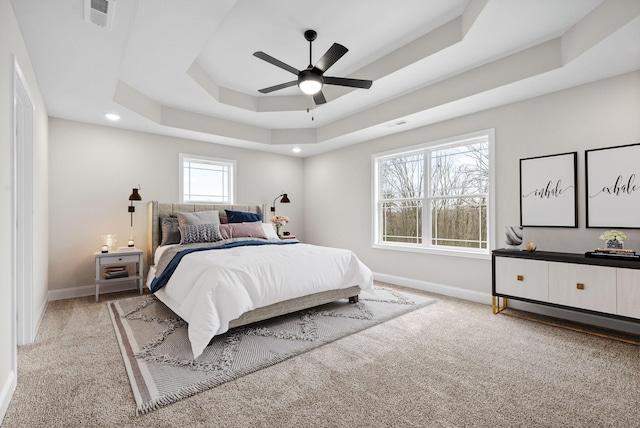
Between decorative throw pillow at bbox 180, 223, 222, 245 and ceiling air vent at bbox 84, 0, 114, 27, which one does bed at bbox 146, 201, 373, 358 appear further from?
ceiling air vent at bbox 84, 0, 114, 27

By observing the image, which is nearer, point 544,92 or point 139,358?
point 139,358

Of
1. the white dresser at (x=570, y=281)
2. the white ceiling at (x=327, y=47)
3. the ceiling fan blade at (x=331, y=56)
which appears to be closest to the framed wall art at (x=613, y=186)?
the white dresser at (x=570, y=281)

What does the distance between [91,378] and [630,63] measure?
194 inches

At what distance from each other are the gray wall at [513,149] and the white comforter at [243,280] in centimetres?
137

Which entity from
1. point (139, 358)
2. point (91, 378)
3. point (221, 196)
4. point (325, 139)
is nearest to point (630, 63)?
point (325, 139)

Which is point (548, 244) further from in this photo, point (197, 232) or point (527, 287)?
point (197, 232)

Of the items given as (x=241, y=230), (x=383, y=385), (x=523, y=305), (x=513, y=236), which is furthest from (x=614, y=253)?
(x=241, y=230)

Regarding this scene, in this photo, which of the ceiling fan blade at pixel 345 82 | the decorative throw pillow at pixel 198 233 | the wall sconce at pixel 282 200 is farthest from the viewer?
the wall sconce at pixel 282 200

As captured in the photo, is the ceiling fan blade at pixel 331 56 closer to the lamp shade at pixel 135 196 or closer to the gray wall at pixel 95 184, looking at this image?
the lamp shade at pixel 135 196

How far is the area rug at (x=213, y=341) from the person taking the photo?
2.01 meters

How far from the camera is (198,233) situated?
403 centimetres

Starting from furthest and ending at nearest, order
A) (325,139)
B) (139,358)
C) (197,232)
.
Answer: (325,139) → (197,232) → (139,358)

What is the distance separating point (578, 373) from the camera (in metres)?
2.18

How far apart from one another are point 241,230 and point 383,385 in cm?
296
